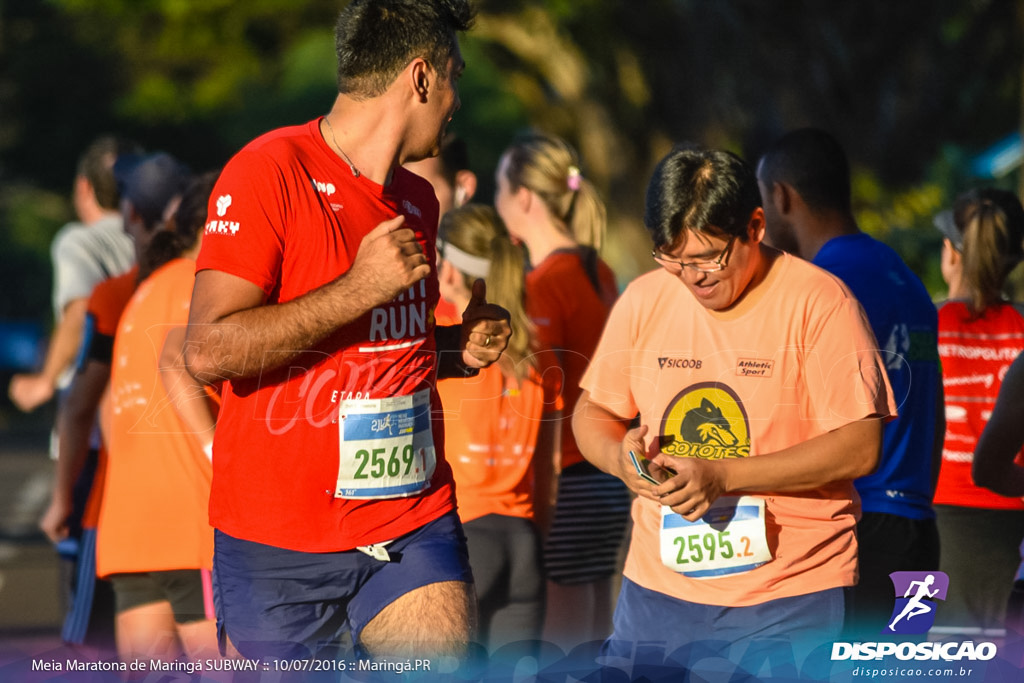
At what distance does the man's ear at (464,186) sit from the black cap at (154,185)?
1.14 m

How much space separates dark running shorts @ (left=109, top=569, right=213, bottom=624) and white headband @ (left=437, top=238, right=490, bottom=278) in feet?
4.63

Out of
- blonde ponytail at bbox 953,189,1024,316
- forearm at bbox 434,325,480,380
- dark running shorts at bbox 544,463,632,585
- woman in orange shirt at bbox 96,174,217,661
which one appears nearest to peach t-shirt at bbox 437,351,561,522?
dark running shorts at bbox 544,463,632,585

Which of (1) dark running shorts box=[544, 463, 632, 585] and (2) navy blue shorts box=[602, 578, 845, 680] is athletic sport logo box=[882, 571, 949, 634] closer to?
(2) navy blue shorts box=[602, 578, 845, 680]

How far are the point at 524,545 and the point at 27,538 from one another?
889 cm

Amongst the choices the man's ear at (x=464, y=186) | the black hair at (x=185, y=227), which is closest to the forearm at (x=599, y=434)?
the black hair at (x=185, y=227)

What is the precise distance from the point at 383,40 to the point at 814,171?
1.95 m

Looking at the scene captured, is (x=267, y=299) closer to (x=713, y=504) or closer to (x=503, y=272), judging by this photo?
(x=713, y=504)

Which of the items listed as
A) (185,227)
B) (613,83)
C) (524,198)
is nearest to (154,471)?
(185,227)

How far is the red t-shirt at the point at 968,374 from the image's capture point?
529cm

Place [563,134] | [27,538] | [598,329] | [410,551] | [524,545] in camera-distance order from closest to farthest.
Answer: [410,551] < [524,545] < [598,329] < [27,538] < [563,134]

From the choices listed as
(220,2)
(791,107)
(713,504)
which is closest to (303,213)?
(713,504)

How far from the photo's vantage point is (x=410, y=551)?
140 inches

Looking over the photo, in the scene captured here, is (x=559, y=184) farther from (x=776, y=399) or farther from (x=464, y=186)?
(x=776, y=399)

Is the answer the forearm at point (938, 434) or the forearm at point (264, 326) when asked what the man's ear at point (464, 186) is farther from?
the forearm at point (264, 326)
